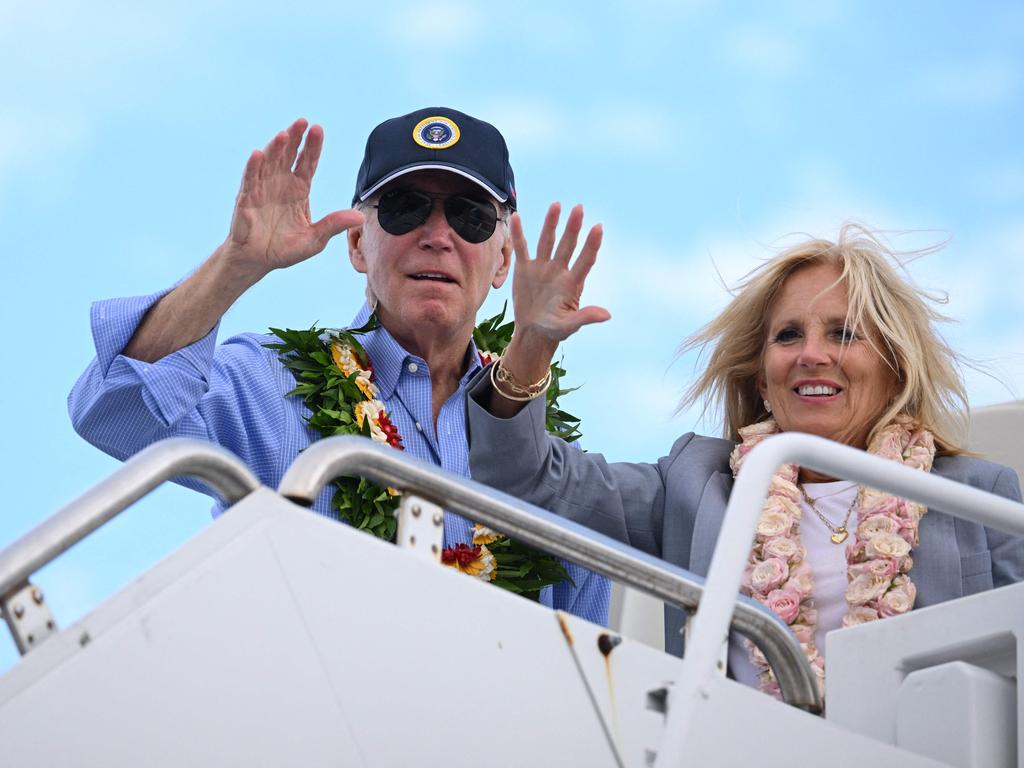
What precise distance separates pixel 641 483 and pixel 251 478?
2.12 m

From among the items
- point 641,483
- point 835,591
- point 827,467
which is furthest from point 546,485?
point 827,467

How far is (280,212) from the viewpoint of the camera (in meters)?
3.72

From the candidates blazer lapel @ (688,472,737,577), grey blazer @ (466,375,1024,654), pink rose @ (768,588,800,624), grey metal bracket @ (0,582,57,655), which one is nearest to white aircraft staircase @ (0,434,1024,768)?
grey metal bracket @ (0,582,57,655)

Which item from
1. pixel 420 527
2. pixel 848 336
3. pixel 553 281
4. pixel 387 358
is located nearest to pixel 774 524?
pixel 848 336

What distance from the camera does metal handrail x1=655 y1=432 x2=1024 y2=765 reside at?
2.06 m

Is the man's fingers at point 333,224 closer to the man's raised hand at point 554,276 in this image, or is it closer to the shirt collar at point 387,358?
the man's raised hand at point 554,276

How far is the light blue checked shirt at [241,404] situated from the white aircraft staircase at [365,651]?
1642mm

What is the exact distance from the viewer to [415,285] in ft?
14.2

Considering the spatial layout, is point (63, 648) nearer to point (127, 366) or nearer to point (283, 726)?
point (283, 726)

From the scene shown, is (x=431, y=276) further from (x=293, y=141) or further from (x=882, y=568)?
(x=882, y=568)

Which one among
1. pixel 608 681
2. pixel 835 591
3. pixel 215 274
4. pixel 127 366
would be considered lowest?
pixel 608 681

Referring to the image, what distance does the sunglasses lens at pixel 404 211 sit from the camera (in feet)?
14.3

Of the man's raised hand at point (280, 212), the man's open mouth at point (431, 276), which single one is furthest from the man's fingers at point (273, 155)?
the man's open mouth at point (431, 276)

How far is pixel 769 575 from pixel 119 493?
2029 millimetres
